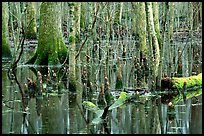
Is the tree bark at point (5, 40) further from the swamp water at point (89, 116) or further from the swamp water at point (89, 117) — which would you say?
the swamp water at point (89, 117)

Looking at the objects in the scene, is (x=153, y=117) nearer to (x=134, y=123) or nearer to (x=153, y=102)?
(x=134, y=123)

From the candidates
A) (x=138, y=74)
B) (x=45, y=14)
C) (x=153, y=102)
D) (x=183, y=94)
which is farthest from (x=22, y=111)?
(x=45, y=14)

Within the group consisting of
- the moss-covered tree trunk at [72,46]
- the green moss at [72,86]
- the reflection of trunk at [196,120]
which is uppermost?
the moss-covered tree trunk at [72,46]

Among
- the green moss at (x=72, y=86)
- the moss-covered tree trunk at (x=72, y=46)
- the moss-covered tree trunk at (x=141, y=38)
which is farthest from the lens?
the moss-covered tree trunk at (x=141, y=38)

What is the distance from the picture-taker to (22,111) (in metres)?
10.1

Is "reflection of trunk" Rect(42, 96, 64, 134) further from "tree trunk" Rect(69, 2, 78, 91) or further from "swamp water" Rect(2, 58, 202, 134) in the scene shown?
"tree trunk" Rect(69, 2, 78, 91)

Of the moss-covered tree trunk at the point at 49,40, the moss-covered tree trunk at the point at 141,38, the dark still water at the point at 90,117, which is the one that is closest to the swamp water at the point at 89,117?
the dark still water at the point at 90,117

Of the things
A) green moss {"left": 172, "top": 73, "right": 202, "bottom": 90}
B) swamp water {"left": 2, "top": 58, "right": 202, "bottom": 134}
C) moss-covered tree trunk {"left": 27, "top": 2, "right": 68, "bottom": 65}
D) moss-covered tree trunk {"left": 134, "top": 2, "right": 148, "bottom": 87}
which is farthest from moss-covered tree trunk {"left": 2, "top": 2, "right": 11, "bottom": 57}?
green moss {"left": 172, "top": 73, "right": 202, "bottom": 90}

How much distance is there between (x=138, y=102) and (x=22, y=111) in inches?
95.6

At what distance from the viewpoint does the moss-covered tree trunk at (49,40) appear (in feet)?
52.7

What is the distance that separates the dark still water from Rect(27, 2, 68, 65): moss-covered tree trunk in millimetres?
4908

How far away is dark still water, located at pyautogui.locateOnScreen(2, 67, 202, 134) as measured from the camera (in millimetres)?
8703

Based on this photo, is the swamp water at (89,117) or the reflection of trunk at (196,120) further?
the swamp water at (89,117)

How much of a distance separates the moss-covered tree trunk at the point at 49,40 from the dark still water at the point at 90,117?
491cm
